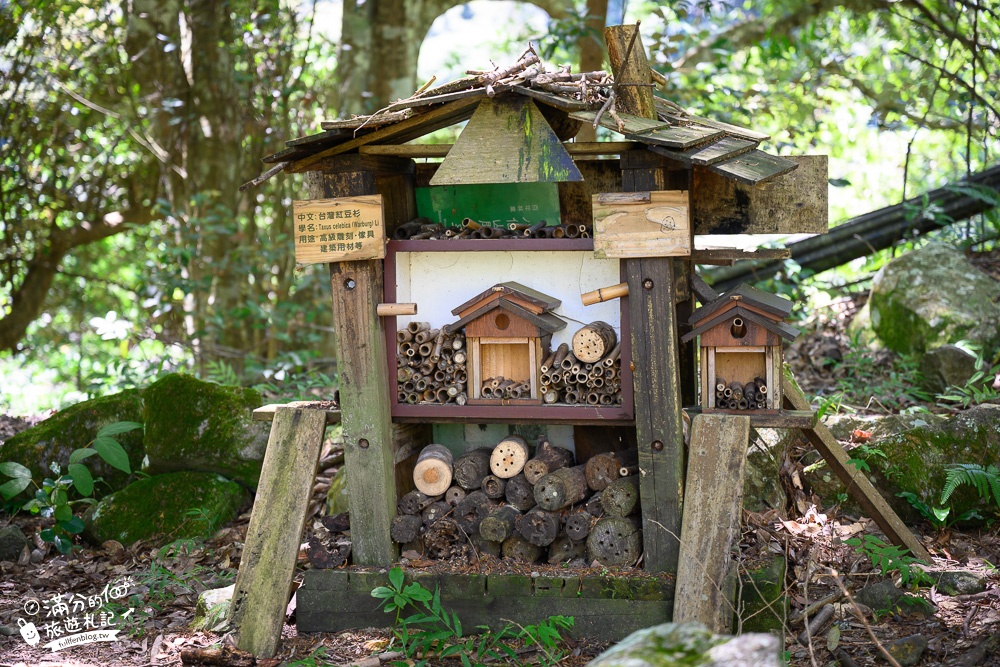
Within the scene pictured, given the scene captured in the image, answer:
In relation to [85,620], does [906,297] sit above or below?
above

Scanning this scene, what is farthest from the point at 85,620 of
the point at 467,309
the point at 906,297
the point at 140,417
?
the point at 906,297

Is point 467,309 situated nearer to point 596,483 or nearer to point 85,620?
point 596,483

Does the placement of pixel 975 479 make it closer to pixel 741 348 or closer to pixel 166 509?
pixel 741 348

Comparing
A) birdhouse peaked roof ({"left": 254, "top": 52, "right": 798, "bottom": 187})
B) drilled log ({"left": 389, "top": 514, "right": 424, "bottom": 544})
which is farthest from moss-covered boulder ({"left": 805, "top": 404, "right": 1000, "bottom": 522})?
drilled log ({"left": 389, "top": 514, "right": 424, "bottom": 544})

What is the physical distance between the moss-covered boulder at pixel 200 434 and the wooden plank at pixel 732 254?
9.91ft

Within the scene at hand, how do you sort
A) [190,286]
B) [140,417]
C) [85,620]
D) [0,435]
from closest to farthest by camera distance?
[85,620] < [140,417] < [0,435] < [190,286]

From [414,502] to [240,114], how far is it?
224 inches

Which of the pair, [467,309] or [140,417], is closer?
[467,309]

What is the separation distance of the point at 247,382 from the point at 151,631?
395 cm

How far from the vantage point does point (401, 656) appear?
3.76 meters

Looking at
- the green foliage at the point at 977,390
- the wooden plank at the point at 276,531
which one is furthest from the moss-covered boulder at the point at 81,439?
the green foliage at the point at 977,390

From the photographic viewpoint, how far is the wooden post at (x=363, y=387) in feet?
13.5

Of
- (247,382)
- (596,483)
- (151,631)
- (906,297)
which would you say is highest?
(906,297)

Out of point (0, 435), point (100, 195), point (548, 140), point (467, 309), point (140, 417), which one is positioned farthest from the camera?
point (100, 195)
